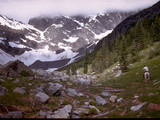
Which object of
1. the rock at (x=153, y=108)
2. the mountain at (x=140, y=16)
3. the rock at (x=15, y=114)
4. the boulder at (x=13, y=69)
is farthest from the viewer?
the mountain at (x=140, y=16)

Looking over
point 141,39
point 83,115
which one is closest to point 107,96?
point 83,115

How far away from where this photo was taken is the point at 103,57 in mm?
87125

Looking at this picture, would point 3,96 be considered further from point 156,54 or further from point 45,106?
point 156,54

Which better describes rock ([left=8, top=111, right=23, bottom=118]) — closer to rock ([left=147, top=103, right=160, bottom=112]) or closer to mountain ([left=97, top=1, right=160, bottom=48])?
rock ([left=147, top=103, right=160, bottom=112])

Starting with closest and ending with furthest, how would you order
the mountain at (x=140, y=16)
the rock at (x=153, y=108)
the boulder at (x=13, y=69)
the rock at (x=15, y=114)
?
1. the rock at (x=153, y=108)
2. the rock at (x=15, y=114)
3. the boulder at (x=13, y=69)
4. the mountain at (x=140, y=16)

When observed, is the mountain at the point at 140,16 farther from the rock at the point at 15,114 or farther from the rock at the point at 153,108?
the rock at the point at 15,114

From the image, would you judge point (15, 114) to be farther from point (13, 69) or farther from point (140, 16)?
point (140, 16)

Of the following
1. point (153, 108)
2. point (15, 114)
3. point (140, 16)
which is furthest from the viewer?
point (140, 16)

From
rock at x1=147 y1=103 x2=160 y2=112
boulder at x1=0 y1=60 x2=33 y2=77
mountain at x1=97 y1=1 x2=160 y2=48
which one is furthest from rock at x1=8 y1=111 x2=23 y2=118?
mountain at x1=97 y1=1 x2=160 y2=48

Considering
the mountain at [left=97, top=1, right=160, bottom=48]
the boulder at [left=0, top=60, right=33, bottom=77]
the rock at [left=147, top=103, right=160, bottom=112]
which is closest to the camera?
the rock at [left=147, top=103, right=160, bottom=112]

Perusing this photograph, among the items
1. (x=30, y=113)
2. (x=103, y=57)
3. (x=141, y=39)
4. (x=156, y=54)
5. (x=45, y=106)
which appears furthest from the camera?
(x=103, y=57)

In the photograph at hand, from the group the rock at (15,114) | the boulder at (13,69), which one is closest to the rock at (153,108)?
the rock at (15,114)

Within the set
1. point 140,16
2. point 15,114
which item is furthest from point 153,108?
point 140,16

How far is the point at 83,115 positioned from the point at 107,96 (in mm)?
8717
